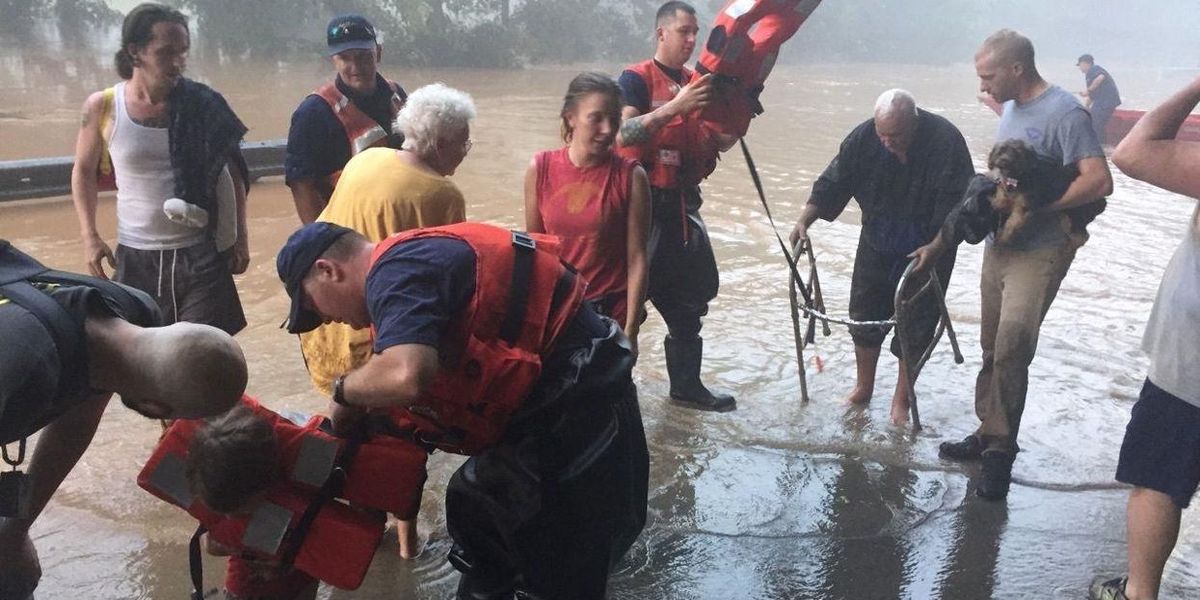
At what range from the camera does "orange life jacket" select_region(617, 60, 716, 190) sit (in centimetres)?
488

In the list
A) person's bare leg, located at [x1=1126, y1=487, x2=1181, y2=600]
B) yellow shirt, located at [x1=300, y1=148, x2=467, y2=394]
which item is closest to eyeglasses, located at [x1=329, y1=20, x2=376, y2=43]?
yellow shirt, located at [x1=300, y1=148, x2=467, y2=394]

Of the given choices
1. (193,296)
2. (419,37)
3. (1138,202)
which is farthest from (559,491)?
(419,37)

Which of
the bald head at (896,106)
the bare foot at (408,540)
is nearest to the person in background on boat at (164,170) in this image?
the bare foot at (408,540)

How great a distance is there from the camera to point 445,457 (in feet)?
15.4

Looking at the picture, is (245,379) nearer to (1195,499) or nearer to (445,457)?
(445,457)

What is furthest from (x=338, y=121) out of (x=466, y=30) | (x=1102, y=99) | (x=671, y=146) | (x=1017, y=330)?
(x=466, y=30)

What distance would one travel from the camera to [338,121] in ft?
14.3

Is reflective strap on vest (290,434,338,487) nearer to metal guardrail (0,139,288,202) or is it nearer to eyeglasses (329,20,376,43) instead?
eyeglasses (329,20,376,43)

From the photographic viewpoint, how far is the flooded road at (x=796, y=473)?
374 centimetres

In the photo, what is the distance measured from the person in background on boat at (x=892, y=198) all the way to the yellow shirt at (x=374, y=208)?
258cm

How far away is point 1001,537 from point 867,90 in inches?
1171

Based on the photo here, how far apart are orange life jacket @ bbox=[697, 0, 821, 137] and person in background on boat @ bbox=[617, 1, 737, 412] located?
21cm

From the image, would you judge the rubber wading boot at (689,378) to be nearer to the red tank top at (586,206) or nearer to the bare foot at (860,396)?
the bare foot at (860,396)

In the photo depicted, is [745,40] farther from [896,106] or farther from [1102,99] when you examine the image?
[1102,99]
